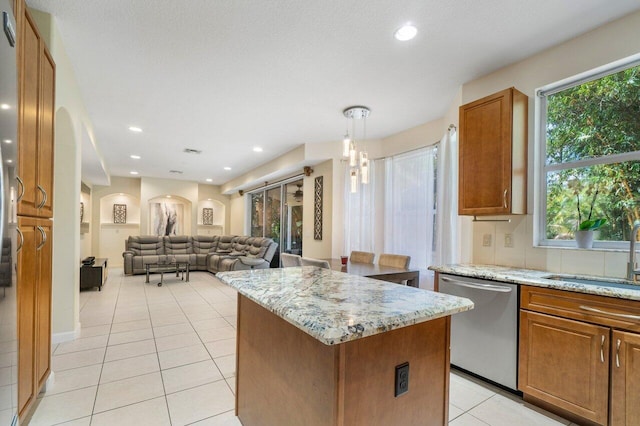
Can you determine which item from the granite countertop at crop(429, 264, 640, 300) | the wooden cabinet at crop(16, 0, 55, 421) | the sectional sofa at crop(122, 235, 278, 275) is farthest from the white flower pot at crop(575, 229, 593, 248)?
the sectional sofa at crop(122, 235, 278, 275)

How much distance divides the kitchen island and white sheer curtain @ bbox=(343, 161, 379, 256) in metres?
3.15

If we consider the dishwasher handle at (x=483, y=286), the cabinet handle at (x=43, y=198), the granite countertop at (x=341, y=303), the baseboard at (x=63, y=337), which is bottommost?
the baseboard at (x=63, y=337)

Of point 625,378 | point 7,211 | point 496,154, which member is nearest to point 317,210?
point 496,154

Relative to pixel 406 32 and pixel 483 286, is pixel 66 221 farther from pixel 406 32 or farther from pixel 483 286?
pixel 483 286

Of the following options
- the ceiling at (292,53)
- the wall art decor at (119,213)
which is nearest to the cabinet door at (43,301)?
the ceiling at (292,53)

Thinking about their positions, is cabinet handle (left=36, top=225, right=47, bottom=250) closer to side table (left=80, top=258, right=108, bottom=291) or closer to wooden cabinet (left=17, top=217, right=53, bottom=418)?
wooden cabinet (left=17, top=217, right=53, bottom=418)

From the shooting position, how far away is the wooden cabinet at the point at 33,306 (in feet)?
5.07

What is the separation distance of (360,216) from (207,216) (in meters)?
6.81

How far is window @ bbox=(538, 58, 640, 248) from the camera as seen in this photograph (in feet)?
6.88

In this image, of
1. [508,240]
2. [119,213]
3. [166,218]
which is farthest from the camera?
[166,218]

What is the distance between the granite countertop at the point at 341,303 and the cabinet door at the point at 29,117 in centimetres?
111

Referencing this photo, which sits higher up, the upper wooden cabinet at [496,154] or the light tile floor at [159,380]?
the upper wooden cabinet at [496,154]

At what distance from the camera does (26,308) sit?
5.32ft

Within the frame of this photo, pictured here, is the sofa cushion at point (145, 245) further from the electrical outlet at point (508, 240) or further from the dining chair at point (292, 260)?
the electrical outlet at point (508, 240)
